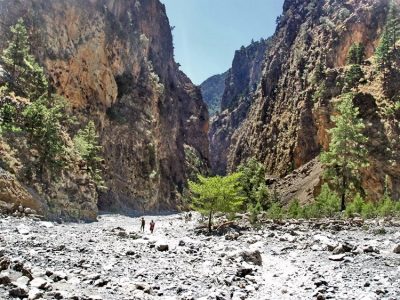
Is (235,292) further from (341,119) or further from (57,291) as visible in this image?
(341,119)

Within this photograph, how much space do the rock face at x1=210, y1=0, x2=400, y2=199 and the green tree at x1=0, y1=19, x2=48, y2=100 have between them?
145 feet

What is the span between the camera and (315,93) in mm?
89875

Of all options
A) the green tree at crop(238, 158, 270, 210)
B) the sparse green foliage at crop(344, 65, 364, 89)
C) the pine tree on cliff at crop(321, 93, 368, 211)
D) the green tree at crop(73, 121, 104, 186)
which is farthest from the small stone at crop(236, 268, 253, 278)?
the sparse green foliage at crop(344, 65, 364, 89)

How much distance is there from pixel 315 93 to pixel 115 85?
135ft

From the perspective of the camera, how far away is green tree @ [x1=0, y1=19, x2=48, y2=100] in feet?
139

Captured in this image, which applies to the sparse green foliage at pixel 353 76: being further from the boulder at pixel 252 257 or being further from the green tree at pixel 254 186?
the boulder at pixel 252 257

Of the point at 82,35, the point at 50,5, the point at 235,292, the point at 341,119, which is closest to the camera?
the point at 235,292

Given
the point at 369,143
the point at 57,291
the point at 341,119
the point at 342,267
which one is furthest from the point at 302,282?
the point at 369,143

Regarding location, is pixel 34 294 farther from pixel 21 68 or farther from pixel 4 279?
pixel 21 68

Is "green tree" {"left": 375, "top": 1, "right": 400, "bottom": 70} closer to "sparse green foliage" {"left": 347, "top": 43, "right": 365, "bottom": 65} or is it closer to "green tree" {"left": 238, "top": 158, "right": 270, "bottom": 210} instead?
"sparse green foliage" {"left": 347, "top": 43, "right": 365, "bottom": 65}

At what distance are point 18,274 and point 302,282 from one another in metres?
8.42

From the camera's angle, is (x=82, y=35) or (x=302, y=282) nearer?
(x=302, y=282)

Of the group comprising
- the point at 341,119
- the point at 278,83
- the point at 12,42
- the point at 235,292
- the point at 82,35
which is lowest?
the point at 235,292

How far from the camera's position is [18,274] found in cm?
1133
